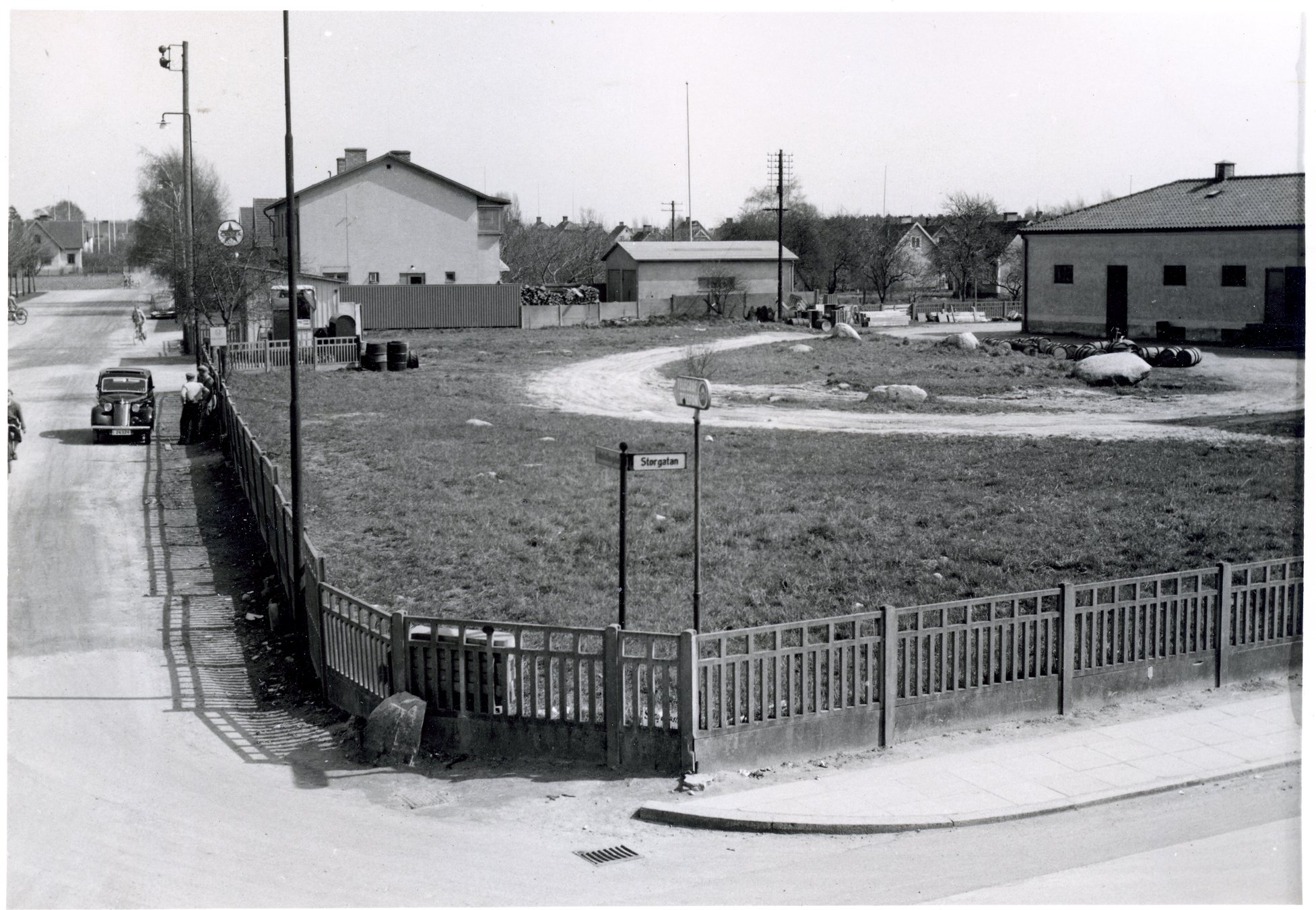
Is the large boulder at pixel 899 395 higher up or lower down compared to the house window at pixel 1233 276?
lower down

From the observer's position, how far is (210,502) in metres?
21.5

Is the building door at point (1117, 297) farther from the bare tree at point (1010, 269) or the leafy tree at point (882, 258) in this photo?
the leafy tree at point (882, 258)

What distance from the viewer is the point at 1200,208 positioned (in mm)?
47844

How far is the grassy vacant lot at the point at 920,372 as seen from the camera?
33.6 metres

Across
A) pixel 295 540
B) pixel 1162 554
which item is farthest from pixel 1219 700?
pixel 295 540

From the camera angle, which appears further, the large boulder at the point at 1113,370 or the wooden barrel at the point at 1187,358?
the wooden barrel at the point at 1187,358

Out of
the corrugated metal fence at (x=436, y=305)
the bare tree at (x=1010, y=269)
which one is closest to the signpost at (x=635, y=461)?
the corrugated metal fence at (x=436, y=305)

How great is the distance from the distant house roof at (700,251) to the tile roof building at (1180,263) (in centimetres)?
1939

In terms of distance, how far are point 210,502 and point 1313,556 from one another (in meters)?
16.6

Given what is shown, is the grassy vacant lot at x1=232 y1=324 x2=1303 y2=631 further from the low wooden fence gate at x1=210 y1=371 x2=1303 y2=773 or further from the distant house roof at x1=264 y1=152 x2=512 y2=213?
the distant house roof at x1=264 y1=152 x2=512 y2=213

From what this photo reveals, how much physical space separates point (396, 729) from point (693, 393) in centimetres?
369

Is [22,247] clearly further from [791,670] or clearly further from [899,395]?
[791,670]

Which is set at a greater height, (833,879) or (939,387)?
(939,387)

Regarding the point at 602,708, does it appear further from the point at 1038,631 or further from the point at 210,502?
the point at 210,502
